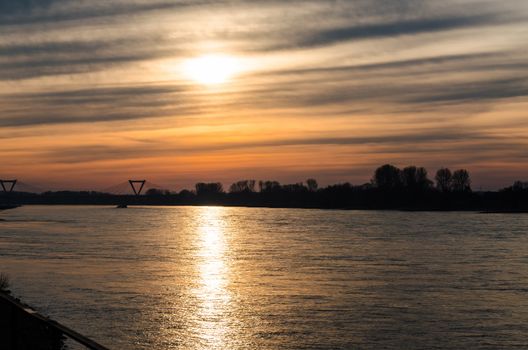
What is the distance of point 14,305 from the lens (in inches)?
399

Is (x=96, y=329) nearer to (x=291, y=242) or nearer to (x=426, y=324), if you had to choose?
(x=426, y=324)

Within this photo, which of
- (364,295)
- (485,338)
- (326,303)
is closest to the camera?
(485,338)

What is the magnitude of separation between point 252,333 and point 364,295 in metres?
13.0

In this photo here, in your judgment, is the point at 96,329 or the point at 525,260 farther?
the point at 525,260

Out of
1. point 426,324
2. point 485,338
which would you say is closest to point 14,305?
point 485,338

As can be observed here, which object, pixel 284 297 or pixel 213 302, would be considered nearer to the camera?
pixel 213 302

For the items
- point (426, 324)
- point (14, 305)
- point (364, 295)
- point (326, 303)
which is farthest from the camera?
point (364, 295)

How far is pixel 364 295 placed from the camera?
134 feet

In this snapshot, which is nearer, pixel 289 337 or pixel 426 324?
pixel 289 337

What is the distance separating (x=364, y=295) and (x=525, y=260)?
30.3m

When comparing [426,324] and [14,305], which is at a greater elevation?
[14,305]

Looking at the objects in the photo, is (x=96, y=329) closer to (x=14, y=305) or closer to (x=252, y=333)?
(x=252, y=333)

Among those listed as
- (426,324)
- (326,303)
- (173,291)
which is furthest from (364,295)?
(173,291)

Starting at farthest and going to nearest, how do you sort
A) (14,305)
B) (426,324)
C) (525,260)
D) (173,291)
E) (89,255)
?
(89,255) → (525,260) → (173,291) → (426,324) → (14,305)
